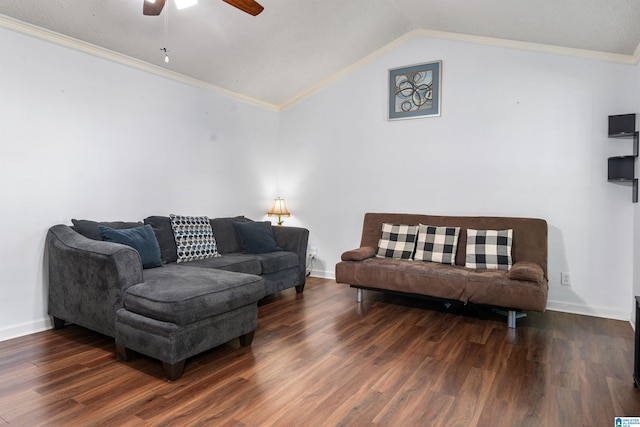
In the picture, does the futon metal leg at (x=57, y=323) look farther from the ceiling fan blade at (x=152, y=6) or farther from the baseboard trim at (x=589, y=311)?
the baseboard trim at (x=589, y=311)

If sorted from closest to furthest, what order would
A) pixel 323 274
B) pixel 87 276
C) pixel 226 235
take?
pixel 87 276
pixel 226 235
pixel 323 274

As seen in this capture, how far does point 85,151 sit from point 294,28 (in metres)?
2.27

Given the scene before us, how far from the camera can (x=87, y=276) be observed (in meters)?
2.69

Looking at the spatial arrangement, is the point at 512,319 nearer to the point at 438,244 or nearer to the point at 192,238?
the point at 438,244

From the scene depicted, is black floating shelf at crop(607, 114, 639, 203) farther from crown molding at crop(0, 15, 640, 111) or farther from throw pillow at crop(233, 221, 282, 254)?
throw pillow at crop(233, 221, 282, 254)

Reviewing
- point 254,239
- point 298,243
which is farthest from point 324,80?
point 254,239

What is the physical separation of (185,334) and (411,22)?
12.9 ft

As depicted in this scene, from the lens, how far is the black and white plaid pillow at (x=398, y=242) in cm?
417

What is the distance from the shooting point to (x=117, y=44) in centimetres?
341

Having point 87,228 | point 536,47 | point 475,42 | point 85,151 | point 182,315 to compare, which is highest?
point 475,42

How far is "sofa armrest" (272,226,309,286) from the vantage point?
14.4 ft

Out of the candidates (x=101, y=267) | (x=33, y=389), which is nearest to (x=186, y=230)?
(x=101, y=267)

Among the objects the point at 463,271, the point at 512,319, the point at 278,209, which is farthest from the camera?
the point at 278,209

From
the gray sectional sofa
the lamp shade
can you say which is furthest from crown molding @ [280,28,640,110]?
the gray sectional sofa
